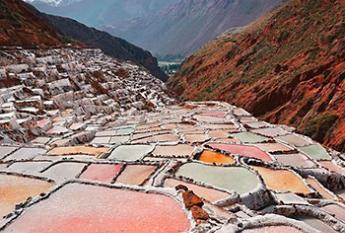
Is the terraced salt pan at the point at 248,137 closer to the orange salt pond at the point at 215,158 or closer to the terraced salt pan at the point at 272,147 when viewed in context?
the terraced salt pan at the point at 272,147

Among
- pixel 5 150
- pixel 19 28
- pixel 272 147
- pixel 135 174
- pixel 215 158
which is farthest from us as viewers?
pixel 19 28

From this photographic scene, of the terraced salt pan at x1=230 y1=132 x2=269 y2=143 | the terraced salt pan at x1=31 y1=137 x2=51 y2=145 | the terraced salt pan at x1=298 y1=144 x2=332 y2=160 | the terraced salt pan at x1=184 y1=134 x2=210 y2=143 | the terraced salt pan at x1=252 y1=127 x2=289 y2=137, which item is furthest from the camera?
the terraced salt pan at x1=252 y1=127 x2=289 y2=137

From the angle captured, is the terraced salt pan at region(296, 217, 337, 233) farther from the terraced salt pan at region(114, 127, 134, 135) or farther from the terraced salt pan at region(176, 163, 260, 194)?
the terraced salt pan at region(114, 127, 134, 135)

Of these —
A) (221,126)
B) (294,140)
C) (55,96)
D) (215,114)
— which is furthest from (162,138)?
(55,96)

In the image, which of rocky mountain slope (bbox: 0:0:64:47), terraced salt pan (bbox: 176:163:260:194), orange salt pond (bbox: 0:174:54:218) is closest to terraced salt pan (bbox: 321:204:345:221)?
terraced salt pan (bbox: 176:163:260:194)

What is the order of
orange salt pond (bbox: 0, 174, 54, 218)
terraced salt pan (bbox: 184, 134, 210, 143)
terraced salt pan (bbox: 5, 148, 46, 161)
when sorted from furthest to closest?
terraced salt pan (bbox: 184, 134, 210, 143)
terraced salt pan (bbox: 5, 148, 46, 161)
orange salt pond (bbox: 0, 174, 54, 218)

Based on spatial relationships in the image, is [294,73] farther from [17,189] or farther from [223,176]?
[17,189]
